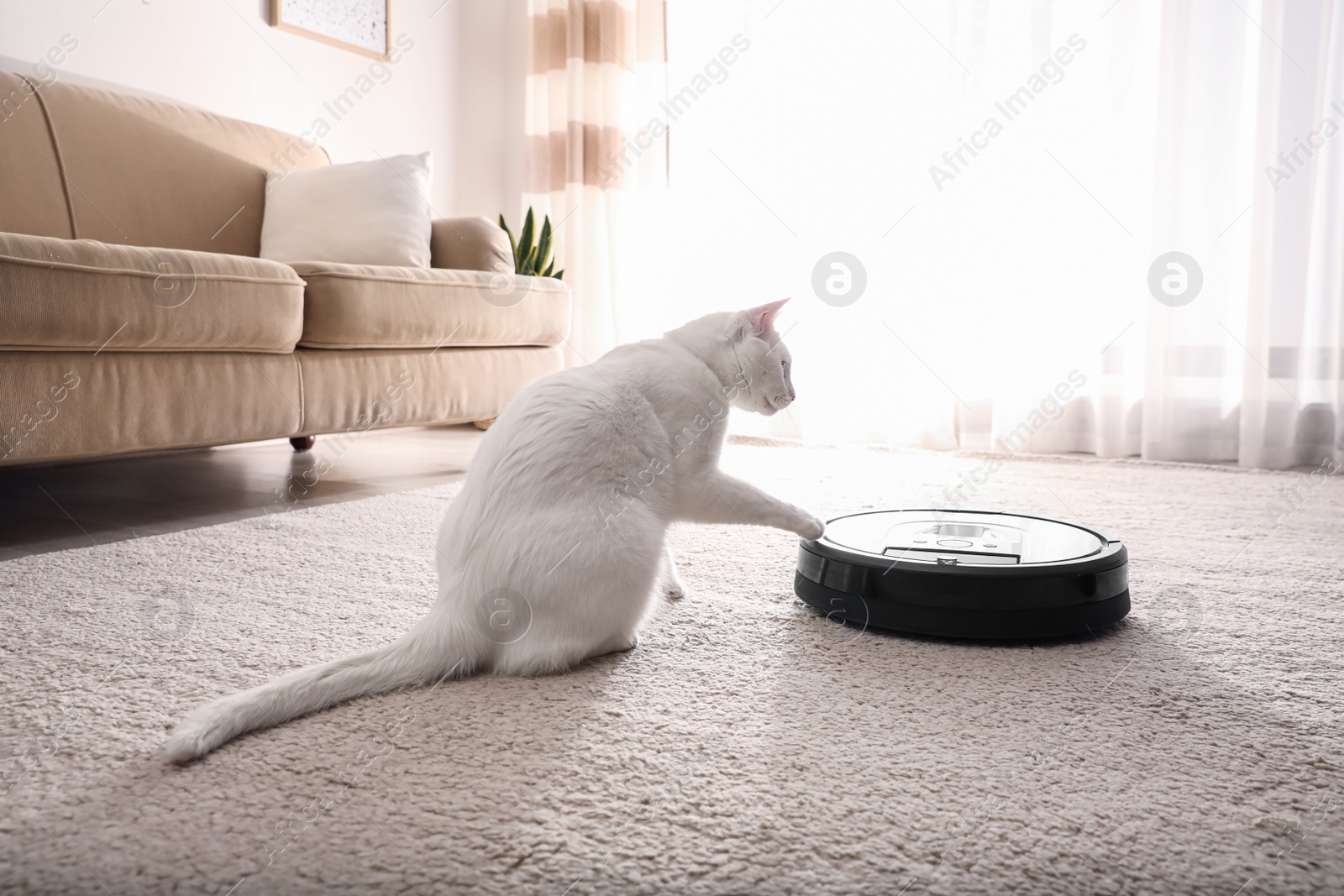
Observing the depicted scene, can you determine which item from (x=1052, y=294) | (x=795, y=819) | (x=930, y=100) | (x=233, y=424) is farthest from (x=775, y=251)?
(x=795, y=819)

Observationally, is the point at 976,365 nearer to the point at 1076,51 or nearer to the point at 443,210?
the point at 1076,51

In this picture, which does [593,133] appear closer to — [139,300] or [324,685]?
[139,300]

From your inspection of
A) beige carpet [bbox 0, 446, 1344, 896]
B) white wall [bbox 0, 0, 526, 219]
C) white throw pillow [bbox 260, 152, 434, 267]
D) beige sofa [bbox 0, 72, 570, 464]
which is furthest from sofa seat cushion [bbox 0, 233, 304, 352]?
white wall [bbox 0, 0, 526, 219]

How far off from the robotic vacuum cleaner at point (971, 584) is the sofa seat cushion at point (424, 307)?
149cm

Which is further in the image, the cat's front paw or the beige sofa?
the beige sofa

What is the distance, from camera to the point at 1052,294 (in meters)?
3.20

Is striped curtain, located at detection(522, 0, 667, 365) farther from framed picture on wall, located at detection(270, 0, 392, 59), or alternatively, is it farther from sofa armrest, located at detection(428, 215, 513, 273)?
sofa armrest, located at detection(428, 215, 513, 273)

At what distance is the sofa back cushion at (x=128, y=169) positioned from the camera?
250 centimetres

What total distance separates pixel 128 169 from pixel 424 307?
1129 mm

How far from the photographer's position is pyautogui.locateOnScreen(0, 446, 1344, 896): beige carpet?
703 mm

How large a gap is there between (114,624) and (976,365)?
2.92 metres

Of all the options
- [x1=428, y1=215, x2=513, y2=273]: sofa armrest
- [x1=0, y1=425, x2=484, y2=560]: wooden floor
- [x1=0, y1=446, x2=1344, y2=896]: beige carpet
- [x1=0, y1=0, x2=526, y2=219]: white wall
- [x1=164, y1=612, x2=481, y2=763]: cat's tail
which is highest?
[x1=0, y1=0, x2=526, y2=219]: white wall

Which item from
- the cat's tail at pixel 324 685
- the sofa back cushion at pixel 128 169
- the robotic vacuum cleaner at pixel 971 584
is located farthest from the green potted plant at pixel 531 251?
the cat's tail at pixel 324 685

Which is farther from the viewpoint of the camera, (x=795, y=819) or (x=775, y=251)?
(x=775, y=251)
